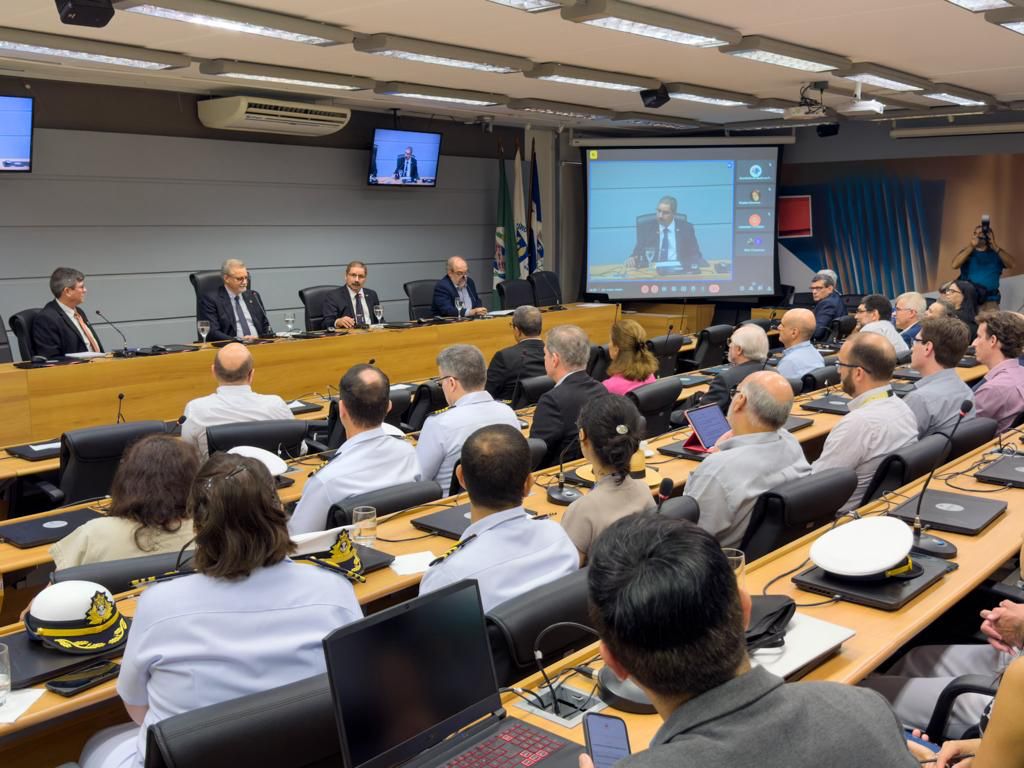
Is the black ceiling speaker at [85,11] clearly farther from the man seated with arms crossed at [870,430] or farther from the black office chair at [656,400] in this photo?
the man seated with arms crossed at [870,430]

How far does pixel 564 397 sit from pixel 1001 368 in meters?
2.53

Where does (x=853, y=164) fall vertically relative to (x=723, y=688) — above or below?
above

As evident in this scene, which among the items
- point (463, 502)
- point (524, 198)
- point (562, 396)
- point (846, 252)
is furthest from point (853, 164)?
point (463, 502)

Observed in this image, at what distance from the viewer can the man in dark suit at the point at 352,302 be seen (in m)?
8.86

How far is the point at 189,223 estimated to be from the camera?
916 centimetres

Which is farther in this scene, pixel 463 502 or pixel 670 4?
pixel 670 4

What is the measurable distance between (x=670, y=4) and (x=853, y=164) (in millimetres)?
8369

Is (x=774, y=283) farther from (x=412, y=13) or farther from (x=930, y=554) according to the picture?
(x=930, y=554)

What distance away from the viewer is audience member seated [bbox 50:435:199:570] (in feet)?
9.52

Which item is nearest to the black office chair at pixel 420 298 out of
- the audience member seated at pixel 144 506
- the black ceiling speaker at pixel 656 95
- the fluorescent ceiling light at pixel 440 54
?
the fluorescent ceiling light at pixel 440 54

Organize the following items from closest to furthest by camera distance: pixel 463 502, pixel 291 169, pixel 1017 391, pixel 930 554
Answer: pixel 930 554 < pixel 463 502 < pixel 1017 391 < pixel 291 169

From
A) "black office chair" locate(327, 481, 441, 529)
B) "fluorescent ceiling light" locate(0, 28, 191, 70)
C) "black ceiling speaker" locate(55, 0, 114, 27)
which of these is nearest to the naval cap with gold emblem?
"black office chair" locate(327, 481, 441, 529)

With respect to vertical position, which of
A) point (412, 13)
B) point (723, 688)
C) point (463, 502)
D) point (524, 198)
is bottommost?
point (463, 502)

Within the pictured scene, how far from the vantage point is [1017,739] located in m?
1.63
